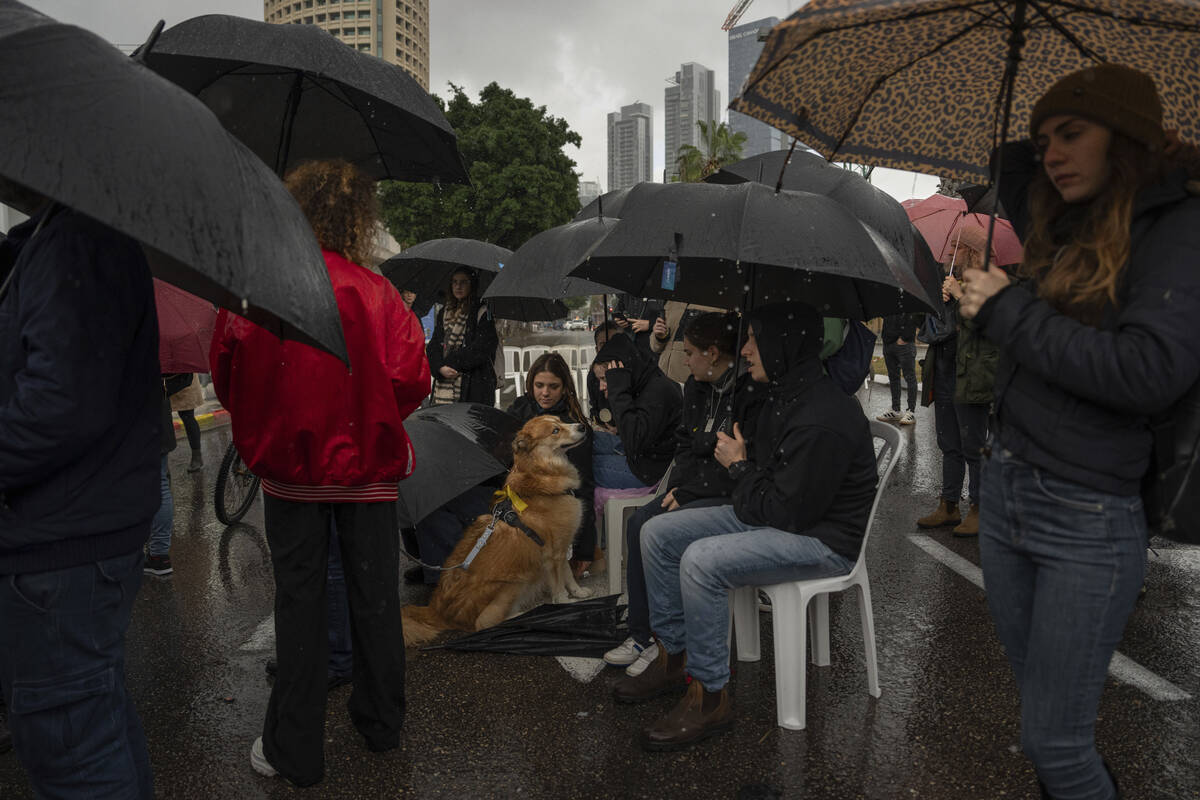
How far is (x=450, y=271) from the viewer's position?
298 inches

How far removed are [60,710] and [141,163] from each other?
4.48 ft

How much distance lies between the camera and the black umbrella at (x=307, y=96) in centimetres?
324

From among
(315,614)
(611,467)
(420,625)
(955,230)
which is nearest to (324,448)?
(315,614)

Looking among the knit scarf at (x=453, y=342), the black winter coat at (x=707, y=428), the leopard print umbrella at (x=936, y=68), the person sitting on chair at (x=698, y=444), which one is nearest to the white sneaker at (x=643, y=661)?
the person sitting on chair at (x=698, y=444)

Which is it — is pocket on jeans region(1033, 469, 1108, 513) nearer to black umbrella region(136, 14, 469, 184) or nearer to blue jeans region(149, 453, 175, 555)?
black umbrella region(136, 14, 469, 184)

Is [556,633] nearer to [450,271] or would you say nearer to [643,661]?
[643,661]

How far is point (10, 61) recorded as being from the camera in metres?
1.62

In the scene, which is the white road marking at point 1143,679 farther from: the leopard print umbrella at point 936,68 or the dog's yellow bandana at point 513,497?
the dog's yellow bandana at point 513,497

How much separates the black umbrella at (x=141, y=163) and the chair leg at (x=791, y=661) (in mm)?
2343

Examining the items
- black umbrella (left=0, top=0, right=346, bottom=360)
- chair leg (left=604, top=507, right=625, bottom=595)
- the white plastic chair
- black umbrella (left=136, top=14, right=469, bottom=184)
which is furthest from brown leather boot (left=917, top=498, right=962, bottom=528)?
black umbrella (left=0, top=0, right=346, bottom=360)

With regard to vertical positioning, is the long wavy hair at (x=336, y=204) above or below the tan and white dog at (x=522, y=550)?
above

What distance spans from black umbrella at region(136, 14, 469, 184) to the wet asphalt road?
231 cm

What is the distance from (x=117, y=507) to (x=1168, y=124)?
9.72ft

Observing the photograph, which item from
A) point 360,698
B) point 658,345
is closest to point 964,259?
point 658,345
